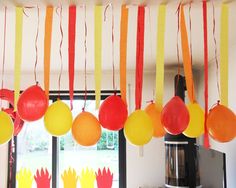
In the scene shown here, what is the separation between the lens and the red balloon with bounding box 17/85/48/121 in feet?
3.41

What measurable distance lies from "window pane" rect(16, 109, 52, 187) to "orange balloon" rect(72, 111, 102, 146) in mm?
3241

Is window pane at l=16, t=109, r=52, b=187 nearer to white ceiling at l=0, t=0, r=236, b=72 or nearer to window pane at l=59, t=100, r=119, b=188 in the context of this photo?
window pane at l=59, t=100, r=119, b=188

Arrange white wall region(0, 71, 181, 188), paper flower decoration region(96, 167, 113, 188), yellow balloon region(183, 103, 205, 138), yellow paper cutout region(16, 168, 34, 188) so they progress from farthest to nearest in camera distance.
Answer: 1. white wall region(0, 71, 181, 188)
2. yellow paper cutout region(16, 168, 34, 188)
3. paper flower decoration region(96, 167, 113, 188)
4. yellow balloon region(183, 103, 205, 138)

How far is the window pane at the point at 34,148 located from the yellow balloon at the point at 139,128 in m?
3.32

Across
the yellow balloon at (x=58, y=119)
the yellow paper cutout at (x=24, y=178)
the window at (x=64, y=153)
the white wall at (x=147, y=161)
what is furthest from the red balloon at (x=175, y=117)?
the yellow paper cutout at (x=24, y=178)

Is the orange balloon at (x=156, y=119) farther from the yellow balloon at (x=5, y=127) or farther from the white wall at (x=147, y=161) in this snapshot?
the white wall at (x=147, y=161)

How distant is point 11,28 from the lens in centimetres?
224

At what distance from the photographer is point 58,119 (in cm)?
105

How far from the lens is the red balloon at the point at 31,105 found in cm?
104

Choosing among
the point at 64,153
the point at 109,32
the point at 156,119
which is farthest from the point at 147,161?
the point at 156,119

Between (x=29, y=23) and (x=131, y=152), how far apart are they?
2501 millimetres

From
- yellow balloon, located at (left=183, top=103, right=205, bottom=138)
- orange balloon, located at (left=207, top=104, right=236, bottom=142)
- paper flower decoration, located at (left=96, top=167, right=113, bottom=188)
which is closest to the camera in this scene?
orange balloon, located at (left=207, top=104, right=236, bottom=142)

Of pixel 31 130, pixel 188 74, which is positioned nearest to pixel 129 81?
pixel 31 130

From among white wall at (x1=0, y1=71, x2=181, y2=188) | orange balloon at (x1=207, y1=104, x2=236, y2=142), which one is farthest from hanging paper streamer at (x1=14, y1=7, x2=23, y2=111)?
white wall at (x1=0, y1=71, x2=181, y2=188)
